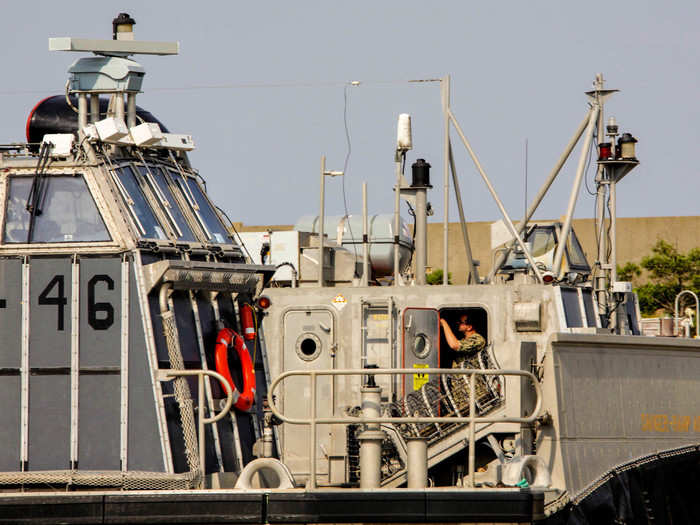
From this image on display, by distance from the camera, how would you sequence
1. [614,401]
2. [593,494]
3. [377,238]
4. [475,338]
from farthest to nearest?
[377,238], [475,338], [614,401], [593,494]

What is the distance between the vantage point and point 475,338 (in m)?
15.1

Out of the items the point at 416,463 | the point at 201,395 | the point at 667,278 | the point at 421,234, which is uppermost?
the point at 421,234

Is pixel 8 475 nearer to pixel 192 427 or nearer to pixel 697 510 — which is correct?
pixel 192 427

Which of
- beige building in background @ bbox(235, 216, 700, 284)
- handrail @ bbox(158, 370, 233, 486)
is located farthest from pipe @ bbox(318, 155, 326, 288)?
beige building in background @ bbox(235, 216, 700, 284)

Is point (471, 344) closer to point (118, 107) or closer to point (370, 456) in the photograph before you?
point (370, 456)

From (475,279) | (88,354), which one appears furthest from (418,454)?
(475,279)

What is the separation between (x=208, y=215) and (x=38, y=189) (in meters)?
1.69

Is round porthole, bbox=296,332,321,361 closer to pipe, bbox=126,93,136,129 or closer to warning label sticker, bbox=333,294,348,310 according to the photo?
warning label sticker, bbox=333,294,348,310

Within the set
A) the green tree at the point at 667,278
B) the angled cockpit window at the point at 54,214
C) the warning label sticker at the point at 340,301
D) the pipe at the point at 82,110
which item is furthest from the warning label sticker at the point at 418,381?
the green tree at the point at 667,278

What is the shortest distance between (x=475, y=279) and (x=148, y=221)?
6628 mm

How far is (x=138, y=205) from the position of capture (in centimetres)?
1150

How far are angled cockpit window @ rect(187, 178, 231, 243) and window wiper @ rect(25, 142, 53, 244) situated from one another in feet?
4.87

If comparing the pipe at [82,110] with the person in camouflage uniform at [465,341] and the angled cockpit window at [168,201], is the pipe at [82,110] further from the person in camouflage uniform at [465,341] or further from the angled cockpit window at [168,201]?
the person in camouflage uniform at [465,341]

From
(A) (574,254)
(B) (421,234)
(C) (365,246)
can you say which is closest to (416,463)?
(C) (365,246)
